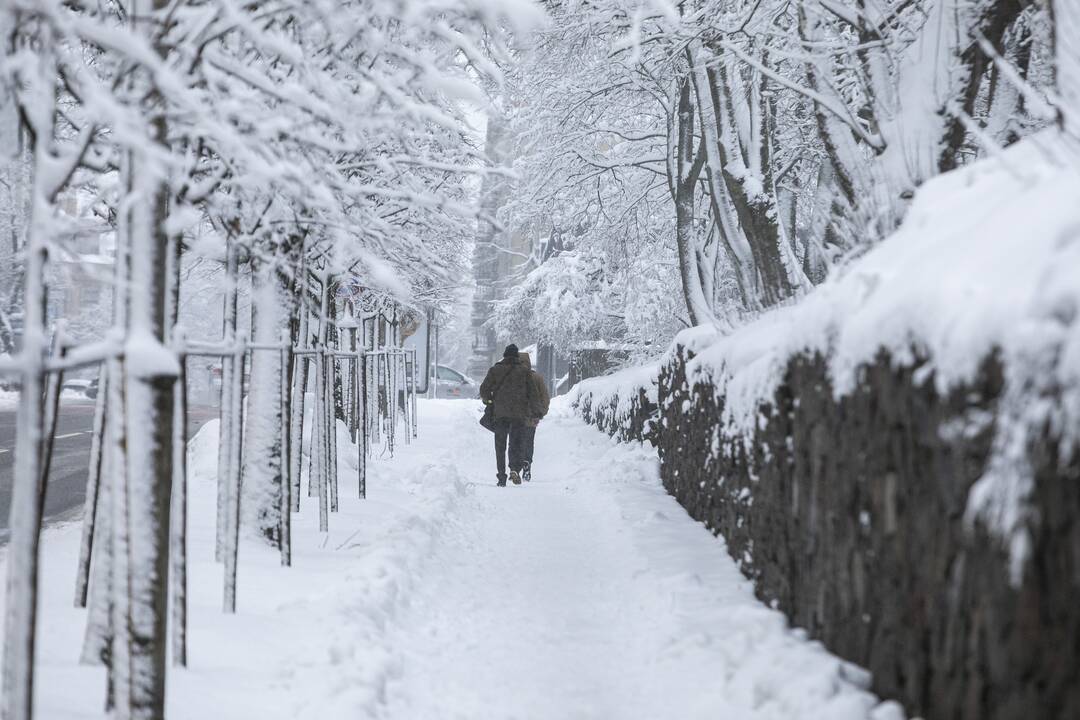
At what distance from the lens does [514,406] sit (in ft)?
40.0

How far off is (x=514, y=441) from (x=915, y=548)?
982 centimetres

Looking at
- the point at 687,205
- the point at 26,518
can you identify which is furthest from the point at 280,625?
the point at 687,205

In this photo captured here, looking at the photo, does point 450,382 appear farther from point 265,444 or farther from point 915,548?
point 915,548

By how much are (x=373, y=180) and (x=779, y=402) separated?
4.39m

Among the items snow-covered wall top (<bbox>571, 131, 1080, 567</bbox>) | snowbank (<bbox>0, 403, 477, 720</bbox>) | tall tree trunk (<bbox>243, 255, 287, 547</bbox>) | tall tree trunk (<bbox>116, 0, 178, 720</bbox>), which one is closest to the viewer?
snow-covered wall top (<bbox>571, 131, 1080, 567</bbox>)

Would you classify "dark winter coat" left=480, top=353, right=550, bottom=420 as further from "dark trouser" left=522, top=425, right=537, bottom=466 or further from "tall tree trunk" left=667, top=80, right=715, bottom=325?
"tall tree trunk" left=667, top=80, right=715, bottom=325

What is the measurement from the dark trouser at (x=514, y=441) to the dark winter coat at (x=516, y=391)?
0.13 metres

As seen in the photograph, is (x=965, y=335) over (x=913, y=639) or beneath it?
over

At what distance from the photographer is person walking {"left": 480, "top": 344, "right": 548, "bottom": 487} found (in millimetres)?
12180

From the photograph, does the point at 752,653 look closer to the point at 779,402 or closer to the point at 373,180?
the point at 779,402

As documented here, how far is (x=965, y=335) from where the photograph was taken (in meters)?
2.25

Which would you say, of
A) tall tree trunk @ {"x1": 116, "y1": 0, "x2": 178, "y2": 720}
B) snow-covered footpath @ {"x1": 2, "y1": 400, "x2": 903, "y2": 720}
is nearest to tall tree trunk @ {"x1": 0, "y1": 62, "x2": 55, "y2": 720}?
tall tree trunk @ {"x1": 116, "y1": 0, "x2": 178, "y2": 720}

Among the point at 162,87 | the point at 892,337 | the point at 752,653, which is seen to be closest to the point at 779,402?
the point at 752,653

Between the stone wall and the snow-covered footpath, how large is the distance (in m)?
0.19
